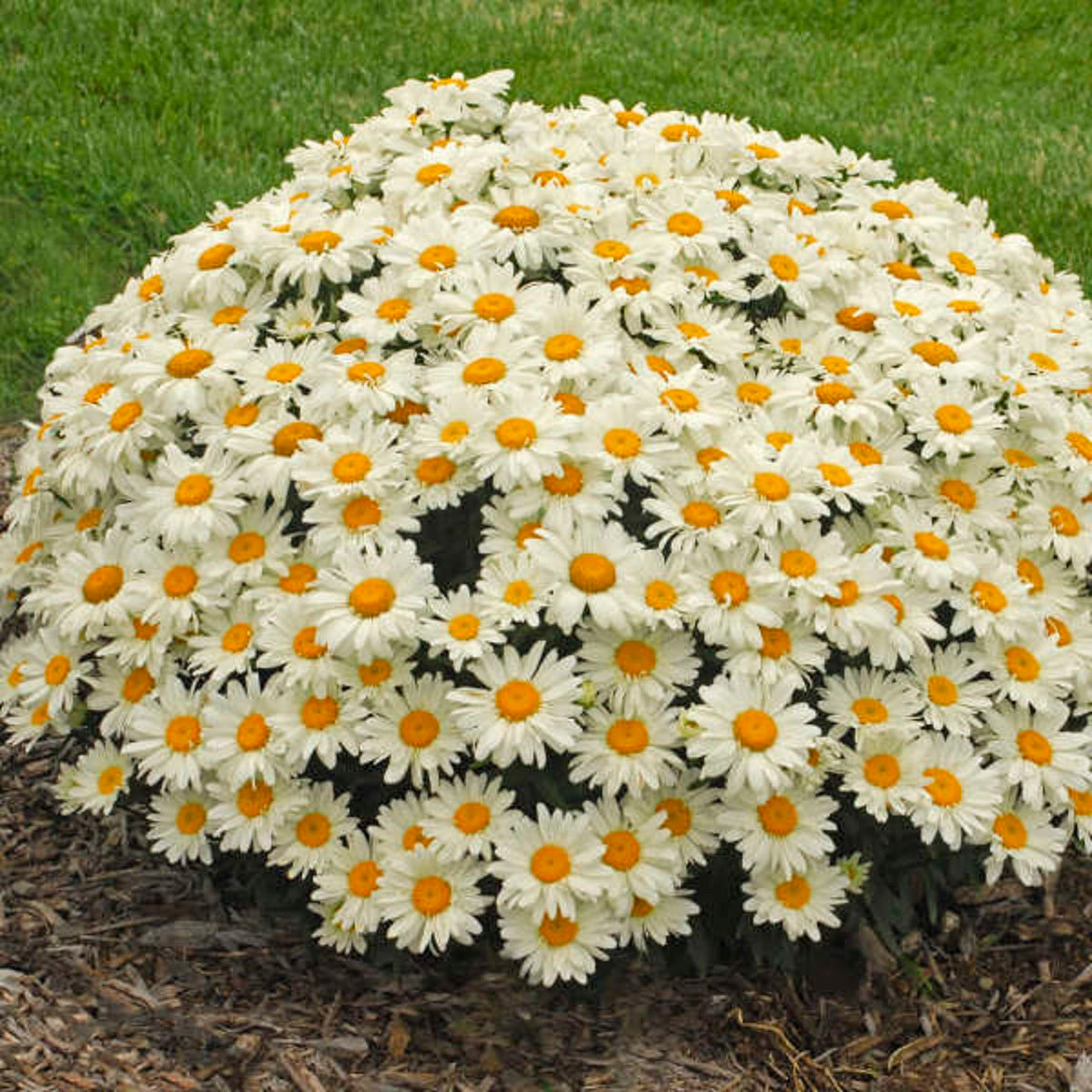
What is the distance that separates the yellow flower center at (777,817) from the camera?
9.73ft

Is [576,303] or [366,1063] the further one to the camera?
[576,303]

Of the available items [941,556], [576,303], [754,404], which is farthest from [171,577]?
[941,556]

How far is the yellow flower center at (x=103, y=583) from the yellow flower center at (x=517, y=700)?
1008 mm

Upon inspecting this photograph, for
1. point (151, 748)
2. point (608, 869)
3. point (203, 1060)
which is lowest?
point (203, 1060)

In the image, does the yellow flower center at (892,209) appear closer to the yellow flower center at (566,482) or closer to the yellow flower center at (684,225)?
the yellow flower center at (684,225)

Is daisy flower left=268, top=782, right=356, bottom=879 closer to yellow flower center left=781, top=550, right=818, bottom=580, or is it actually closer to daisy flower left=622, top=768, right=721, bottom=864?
daisy flower left=622, top=768, right=721, bottom=864

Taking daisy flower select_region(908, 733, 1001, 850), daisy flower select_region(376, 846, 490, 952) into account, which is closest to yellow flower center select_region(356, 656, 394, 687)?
daisy flower select_region(376, 846, 490, 952)

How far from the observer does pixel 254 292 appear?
3719 mm

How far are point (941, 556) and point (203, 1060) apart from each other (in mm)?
1976

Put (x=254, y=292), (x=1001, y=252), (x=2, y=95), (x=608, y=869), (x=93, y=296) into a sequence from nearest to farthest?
1. (x=608, y=869)
2. (x=254, y=292)
3. (x=1001, y=252)
4. (x=93, y=296)
5. (x=2, y=95)

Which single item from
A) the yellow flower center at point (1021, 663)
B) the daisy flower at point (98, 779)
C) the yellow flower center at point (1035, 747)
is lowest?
the daisy flower at point (98, 779)

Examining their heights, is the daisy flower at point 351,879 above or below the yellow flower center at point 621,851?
below

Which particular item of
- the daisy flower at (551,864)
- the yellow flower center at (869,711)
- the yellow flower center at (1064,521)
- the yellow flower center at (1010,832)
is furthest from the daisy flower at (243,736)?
the yellow flower center at (1064,521)

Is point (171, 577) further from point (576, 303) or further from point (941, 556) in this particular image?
point (941, 556)
